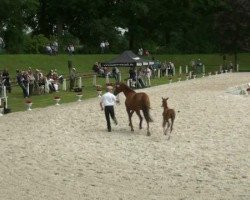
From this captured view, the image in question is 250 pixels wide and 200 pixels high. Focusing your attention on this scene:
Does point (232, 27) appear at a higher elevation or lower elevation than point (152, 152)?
higher

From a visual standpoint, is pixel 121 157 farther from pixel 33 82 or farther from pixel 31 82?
pixel 33 82

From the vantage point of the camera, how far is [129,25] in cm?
7962

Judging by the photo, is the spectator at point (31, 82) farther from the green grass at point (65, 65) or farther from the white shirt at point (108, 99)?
the white shirt at point (108, 99)

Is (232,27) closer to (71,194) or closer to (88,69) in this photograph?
(88,69)

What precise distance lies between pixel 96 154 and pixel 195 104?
1444cm

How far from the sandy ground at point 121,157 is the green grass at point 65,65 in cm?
585

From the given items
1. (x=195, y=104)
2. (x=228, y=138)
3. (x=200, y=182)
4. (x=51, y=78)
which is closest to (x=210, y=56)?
(x=51, y=78)

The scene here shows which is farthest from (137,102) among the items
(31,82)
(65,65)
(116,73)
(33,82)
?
(65,65)

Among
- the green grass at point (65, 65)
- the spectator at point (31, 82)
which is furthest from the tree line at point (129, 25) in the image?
the spectator at point (31, 82)

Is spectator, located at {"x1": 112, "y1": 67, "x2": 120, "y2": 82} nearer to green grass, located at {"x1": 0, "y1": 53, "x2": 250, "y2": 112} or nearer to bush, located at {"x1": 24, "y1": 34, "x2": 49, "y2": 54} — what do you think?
green grass, located at {"x1": 0, "y1": 53, "x2": 250, "y2": 112}

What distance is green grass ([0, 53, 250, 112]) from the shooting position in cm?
3331

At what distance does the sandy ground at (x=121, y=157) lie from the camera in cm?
1284

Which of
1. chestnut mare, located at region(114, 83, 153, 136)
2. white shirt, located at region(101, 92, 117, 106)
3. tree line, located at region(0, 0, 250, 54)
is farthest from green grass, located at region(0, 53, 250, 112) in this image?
white shirt, located at region(101, 92, 117, 106)

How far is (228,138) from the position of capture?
19.7 meters
